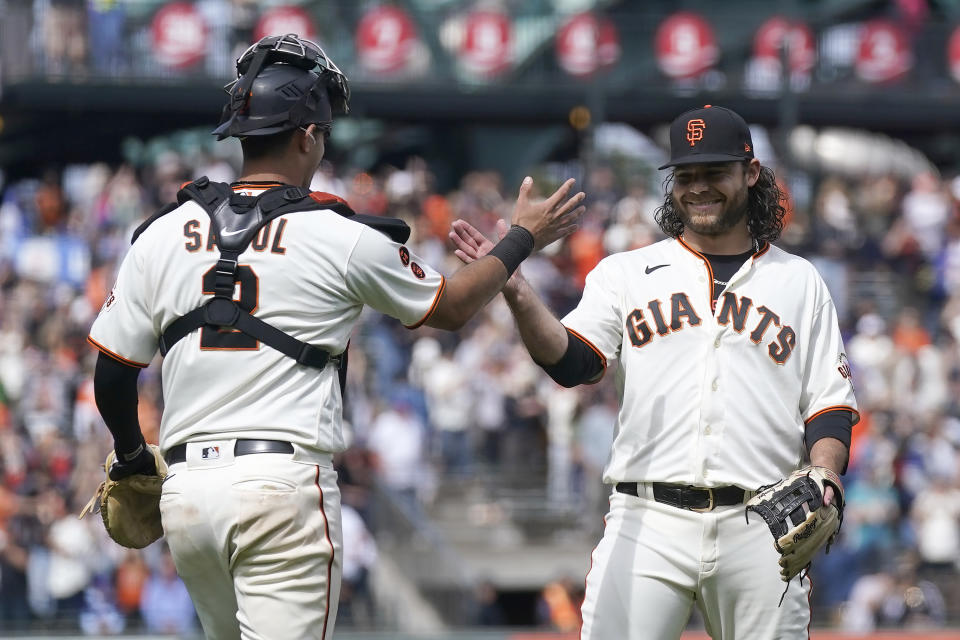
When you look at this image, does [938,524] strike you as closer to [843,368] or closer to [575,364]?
[843,368]

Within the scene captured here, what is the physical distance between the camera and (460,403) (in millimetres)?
14844

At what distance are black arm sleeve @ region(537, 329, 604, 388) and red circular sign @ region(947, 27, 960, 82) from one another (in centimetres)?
1958

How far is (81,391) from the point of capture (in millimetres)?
13359

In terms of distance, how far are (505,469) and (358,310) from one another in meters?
10.7

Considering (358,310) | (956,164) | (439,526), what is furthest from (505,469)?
(956,164)

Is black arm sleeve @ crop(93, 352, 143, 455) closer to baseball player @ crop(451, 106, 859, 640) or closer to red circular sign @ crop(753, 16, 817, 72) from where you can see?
baseball player @ crop(451, 106, 859, 640)

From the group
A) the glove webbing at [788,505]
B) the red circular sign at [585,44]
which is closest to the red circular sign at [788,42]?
the red circular sign at [585,44]

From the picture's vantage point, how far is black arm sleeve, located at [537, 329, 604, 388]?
194 inches

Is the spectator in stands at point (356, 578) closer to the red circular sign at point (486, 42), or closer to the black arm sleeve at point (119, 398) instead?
the black arm sleeve at point (119, 398)

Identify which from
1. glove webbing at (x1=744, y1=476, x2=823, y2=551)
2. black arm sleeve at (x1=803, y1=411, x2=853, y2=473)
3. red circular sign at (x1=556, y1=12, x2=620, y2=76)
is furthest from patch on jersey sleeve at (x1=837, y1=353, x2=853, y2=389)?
red circular sign at (x1=556, y1=12, x2=620, y2=76)

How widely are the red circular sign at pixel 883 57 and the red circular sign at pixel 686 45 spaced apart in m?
2.32

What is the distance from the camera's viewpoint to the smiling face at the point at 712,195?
16.5 ft

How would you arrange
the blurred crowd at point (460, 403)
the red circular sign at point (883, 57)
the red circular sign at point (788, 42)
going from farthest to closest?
the red circular sign at point (883, 57)
the red circular sign at point (788, 42)
the blurred crowd at point (460, 403)

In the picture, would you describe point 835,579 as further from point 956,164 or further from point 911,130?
point 956,164
